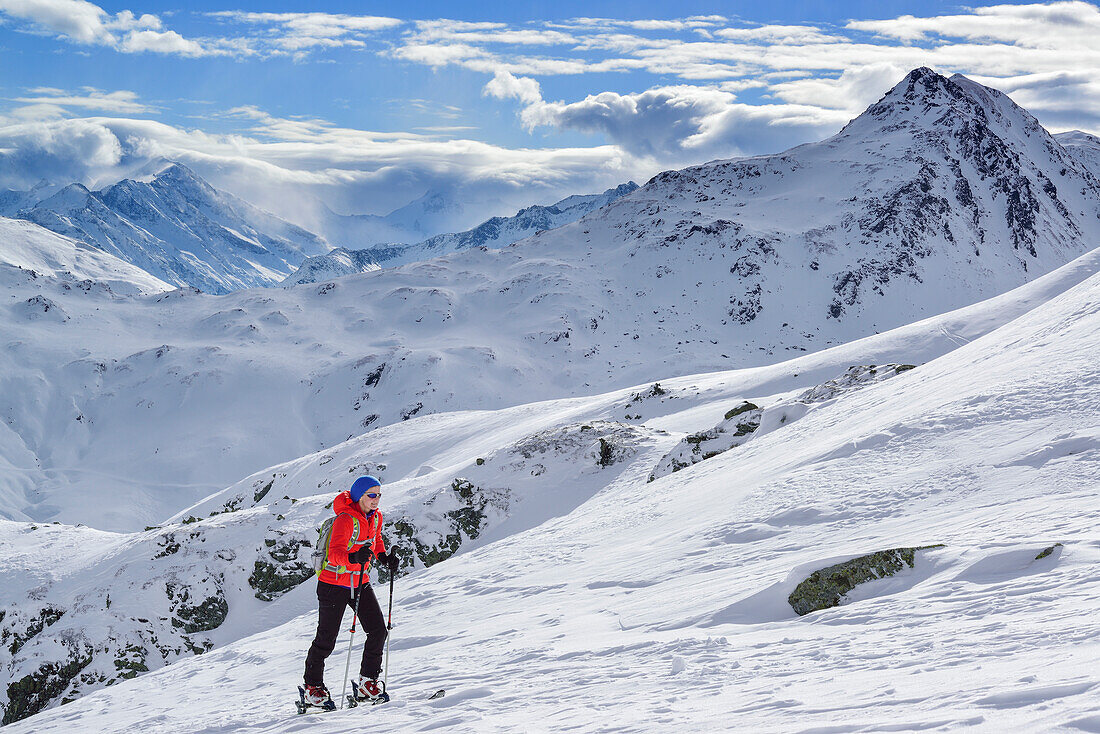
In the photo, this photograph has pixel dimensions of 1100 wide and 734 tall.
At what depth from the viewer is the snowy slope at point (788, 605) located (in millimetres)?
5891

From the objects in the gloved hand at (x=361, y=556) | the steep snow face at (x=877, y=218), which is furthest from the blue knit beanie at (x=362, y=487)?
the steep snow face at (x=877, y=218)

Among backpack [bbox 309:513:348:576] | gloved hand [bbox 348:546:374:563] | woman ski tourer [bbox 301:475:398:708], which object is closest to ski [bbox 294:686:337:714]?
woman ski tourer [bbox 301:475:398:708]

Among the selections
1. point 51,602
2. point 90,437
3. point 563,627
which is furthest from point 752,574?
point 90,437

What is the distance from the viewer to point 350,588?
29.1 ft

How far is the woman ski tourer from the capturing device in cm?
870

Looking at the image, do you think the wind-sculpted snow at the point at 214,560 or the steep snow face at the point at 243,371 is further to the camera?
the steep snow face at the point at 243,371

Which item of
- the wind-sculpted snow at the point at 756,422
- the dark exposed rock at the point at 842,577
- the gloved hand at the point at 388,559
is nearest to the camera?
the dark exposed rock at the point at 842,577

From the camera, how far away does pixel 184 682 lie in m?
13.7

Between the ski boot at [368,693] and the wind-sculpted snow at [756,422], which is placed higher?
the wind-sculpted snow at [756,422]

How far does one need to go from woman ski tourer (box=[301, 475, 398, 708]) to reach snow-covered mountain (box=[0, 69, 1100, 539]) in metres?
72.0

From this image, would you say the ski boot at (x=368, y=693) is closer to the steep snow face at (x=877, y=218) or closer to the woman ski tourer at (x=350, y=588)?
the woman ski tourer at (x=350, y=588)

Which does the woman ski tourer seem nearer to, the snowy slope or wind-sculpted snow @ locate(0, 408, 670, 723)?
the snowy slope

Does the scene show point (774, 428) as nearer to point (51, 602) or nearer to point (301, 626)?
point (301, 626)

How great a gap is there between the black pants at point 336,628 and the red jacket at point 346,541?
147 millimetres
